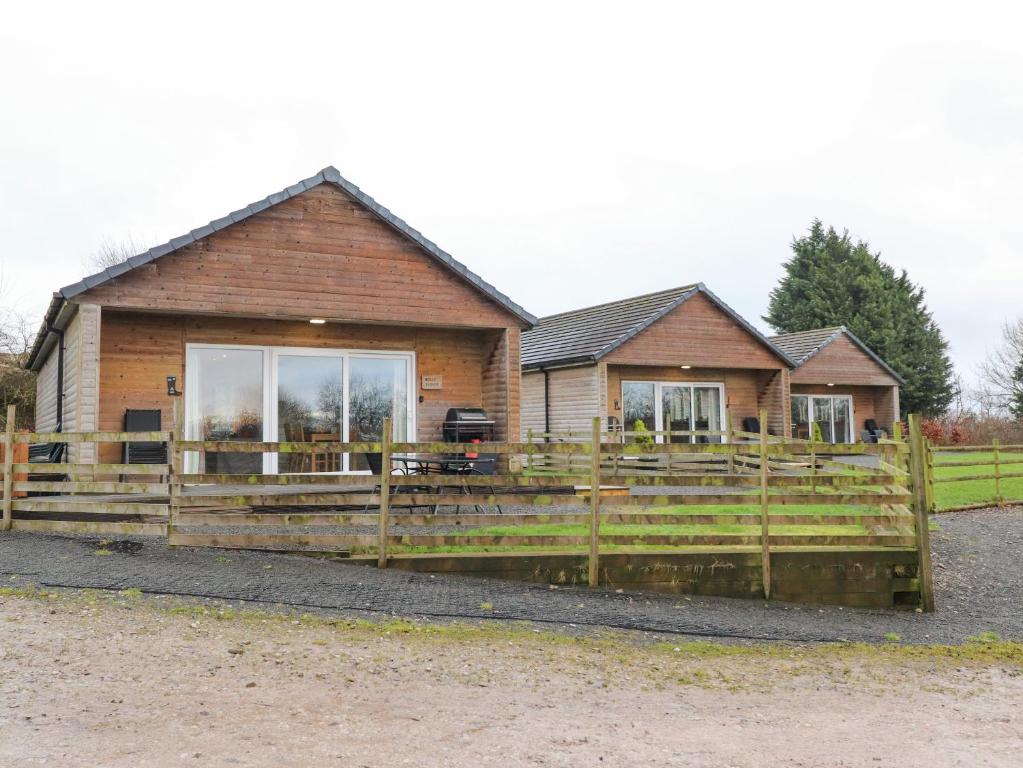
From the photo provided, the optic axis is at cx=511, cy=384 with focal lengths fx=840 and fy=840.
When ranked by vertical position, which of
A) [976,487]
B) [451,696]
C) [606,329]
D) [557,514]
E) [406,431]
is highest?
[606,329]

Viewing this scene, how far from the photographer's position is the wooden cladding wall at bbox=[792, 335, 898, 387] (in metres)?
28.0

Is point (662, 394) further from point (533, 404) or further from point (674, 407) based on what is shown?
point (533, 404)

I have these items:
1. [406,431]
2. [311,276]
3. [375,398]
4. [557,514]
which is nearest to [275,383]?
[375,398]

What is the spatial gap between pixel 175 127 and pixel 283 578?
120 ft

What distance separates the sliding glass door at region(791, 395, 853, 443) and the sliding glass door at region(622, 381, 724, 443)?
6759mm

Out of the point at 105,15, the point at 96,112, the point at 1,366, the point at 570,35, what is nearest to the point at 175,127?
the point at 96,112

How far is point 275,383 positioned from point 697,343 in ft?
39.7

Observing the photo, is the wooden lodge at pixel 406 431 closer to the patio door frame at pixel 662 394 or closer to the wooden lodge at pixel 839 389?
the patio door frame at pixel 662 394

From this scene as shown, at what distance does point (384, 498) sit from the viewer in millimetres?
7859

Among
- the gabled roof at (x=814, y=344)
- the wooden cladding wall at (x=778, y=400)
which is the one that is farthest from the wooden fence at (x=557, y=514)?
the gabled roof at (x=814, y=344)

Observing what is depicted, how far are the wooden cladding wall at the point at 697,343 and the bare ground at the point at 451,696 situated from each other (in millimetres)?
14447

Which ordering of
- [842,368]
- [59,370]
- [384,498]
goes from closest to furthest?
[384,498]
[59,370]
[842,368]

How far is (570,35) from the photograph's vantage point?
1853 cm

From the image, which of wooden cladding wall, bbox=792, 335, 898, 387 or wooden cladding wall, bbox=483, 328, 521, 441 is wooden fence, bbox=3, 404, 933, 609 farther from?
wooden cladding wall, bbox=792, 335, 898, 387
